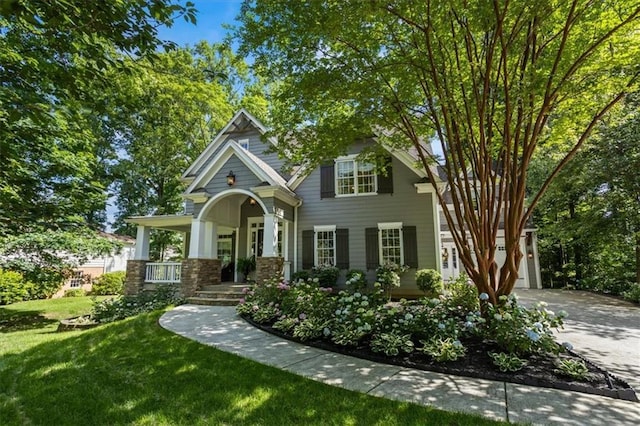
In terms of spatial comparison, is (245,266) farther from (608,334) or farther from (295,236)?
(608,334)

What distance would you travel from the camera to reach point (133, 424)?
301 centimetres

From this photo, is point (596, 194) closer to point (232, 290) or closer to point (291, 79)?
point (291, 79)

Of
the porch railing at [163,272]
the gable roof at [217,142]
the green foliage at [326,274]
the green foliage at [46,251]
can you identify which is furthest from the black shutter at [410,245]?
the green foliage at [46,251]

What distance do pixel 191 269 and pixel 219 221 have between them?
2012 millimetres

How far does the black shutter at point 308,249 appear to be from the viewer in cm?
1170

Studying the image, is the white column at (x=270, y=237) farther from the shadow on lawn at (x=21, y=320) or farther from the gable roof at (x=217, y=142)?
the shadow on lawn at (x=21, y=320)

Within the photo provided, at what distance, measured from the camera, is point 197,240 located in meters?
10.8

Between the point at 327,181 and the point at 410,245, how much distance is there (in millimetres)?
Result: 3805

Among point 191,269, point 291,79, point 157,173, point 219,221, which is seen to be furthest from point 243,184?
point 157,173

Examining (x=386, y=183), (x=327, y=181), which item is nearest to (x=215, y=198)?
(x=327, y=181)

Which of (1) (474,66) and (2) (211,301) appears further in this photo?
(2) (211,301)

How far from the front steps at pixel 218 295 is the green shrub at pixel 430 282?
18.4ft

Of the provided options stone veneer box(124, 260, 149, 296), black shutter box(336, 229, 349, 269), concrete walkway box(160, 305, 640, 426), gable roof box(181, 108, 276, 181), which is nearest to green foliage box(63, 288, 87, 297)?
stone veneer box(124, 260, 149, 296)

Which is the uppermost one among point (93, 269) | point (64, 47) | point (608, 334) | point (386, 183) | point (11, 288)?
point (386, 183)
